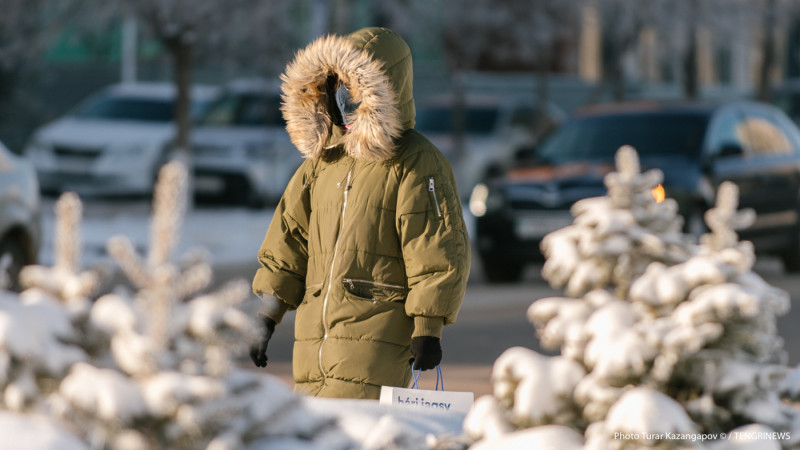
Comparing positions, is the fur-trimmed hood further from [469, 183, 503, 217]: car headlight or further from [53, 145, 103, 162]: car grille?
[53, 145, 103, 162]: car grille

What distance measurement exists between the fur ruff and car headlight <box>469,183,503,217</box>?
7.74 meters

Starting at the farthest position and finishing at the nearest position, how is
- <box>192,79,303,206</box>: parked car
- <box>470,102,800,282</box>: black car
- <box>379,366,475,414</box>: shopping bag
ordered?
<box>192,79,303,206</box>: parked car → <box>470,102,800,282</box>: black car → <box>379,366,475,414</box>: shopping bag

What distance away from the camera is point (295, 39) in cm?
1978

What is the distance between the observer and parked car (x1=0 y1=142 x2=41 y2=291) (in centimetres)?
857

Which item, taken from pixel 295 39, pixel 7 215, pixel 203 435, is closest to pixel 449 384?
pixel 7 215

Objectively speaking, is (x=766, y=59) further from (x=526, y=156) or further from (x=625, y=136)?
(x=526, y=156)

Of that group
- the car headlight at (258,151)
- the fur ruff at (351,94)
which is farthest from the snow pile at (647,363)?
the car headlight at (258,151)

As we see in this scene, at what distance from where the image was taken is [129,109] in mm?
19953

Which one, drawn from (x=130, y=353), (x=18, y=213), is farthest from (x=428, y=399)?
(x=18, y=213)

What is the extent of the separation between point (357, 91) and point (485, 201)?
8069 mm

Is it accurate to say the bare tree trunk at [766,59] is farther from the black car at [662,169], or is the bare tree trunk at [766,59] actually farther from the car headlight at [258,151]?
the black car at [662,169]

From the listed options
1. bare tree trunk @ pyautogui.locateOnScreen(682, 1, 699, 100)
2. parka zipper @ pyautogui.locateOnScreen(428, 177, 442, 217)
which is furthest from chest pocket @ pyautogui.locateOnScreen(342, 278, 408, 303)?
bare tree trunk @ pyautogui.locateOnScreen(682, 1, 699, 100)

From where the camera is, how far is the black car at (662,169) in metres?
11.4

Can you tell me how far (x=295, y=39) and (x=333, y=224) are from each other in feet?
53.6
